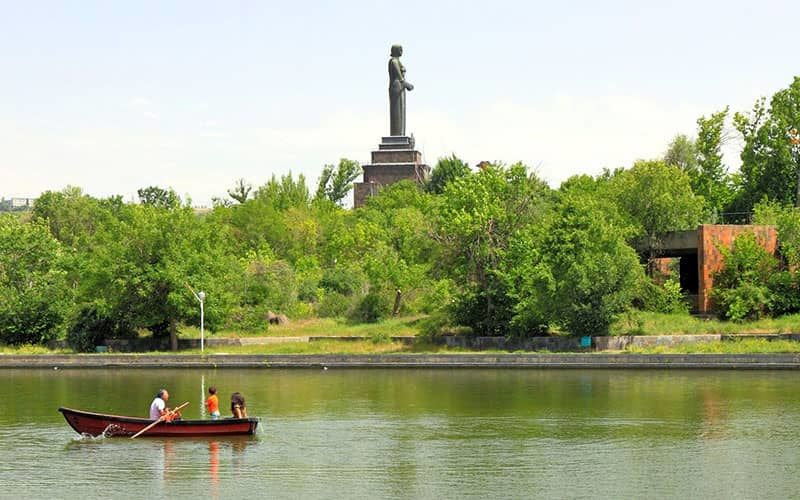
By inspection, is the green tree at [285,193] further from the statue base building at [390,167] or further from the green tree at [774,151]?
the green tree at [774,151]

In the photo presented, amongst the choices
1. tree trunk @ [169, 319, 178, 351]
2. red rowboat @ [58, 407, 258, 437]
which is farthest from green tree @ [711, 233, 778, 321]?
red rowboat @ [58, 407, 258, 437]

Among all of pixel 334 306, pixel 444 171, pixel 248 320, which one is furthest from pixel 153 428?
pixel 444 171

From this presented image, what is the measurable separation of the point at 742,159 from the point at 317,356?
41.2m

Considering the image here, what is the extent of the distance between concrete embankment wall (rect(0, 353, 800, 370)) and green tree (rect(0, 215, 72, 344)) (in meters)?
6.11

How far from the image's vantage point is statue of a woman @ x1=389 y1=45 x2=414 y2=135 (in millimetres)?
115938

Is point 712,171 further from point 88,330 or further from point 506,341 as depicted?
point 88,330

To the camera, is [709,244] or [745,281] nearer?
[745,281]

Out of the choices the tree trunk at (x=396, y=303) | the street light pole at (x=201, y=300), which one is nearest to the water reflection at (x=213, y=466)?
the street light pole at (x=201, y=300)

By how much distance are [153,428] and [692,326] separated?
1393 inches

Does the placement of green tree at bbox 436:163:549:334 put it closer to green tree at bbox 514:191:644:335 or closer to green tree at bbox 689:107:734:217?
green tree at bbox 514:191:644:335

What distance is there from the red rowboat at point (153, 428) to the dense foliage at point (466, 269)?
28630 millimetres

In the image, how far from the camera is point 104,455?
35000mm

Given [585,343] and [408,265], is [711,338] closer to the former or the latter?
[585,343]

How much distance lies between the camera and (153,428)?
3738 centimetres
